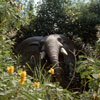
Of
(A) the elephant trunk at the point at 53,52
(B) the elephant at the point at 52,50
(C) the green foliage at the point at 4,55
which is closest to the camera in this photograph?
(C) the green foliage at the point at 4,55

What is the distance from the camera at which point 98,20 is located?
24.9 feet

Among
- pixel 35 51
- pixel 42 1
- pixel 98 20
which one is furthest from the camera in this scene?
pixel 42 1

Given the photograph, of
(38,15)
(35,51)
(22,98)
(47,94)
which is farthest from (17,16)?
(38,15)

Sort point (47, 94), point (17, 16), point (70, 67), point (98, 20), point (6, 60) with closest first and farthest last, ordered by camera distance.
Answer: point (47, 94), point (6, 60), point (17, 16), point (70, 67), point (98, 20)

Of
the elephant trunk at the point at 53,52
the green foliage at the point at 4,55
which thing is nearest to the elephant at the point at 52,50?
the elephant trunk at the point at 53,52

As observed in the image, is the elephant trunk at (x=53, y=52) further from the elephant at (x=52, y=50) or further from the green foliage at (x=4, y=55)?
the green foliage at (x=4, y=55)

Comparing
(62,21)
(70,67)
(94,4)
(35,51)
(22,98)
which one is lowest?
(70,67)

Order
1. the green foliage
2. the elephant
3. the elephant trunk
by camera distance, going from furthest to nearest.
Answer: the elephant, the elephant trunk, the green foliage

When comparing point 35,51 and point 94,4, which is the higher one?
point 94,4

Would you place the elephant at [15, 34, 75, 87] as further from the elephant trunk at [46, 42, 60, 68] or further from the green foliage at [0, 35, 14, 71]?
the green foliage at [0, 35, 14, 71]

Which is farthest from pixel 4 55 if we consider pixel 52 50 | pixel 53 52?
pixel 52 50

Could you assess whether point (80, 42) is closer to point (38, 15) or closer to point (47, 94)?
point (38, 15)

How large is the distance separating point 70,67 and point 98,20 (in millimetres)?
2415

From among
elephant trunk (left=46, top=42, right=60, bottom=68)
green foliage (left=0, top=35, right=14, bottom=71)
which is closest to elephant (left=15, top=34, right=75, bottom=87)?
elephant trunk (left=46, top=42, right=60, bottom=68)
